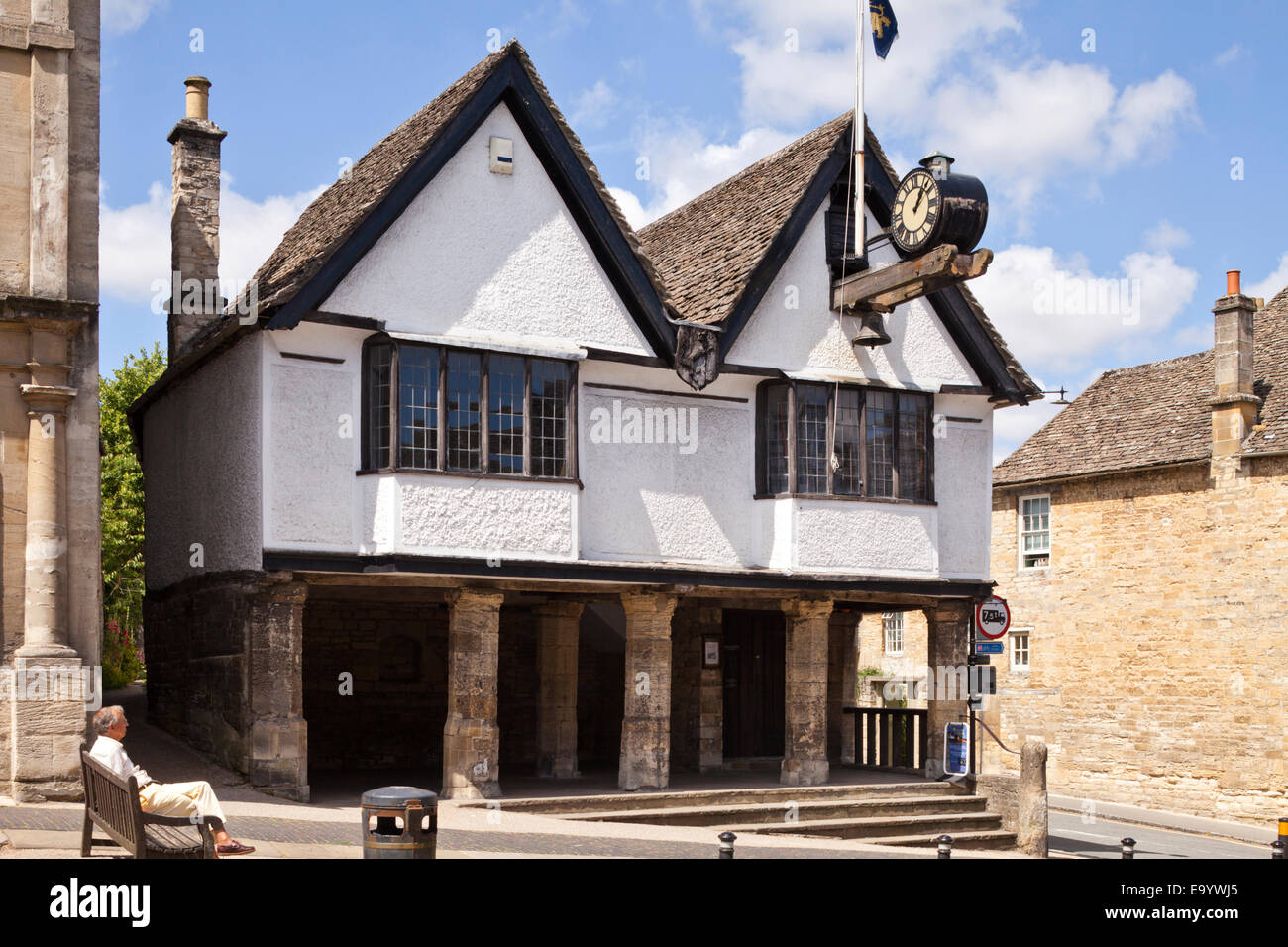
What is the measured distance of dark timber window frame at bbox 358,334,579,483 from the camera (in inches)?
716

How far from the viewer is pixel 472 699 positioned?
60.5 ft

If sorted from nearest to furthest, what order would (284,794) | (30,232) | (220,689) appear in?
(30,232), (284,794), (220,689)

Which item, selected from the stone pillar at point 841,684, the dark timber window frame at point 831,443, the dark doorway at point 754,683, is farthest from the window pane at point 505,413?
the stone pillar at point 841,684

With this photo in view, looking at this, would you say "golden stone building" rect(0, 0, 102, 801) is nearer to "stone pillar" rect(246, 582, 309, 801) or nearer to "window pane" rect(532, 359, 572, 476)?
"stone pillar" rect(246, 582, 309, 801)

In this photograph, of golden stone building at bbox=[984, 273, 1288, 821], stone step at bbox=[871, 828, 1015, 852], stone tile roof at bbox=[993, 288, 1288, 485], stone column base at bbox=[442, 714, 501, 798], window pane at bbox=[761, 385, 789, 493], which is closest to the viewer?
stone column base at bbox=[442, 714, 501, 798]

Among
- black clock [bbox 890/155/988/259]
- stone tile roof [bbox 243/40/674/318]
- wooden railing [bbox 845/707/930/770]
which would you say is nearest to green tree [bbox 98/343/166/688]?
stone tile roof [bbox 243/40/674/318]

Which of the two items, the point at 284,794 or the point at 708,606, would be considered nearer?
the point at 284,794

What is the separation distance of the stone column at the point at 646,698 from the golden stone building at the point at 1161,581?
14470 mm

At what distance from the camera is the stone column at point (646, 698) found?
1992 cm

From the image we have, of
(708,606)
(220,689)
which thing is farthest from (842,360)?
(220,689)

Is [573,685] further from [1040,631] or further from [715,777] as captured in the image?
[1040,631]

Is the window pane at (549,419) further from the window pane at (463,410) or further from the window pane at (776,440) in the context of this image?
the window pane at (776,440)
